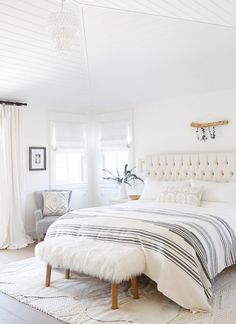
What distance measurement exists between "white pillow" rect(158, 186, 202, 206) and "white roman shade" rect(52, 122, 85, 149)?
254cm

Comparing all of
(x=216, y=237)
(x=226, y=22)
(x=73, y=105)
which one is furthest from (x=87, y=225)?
(x=73, y=105)

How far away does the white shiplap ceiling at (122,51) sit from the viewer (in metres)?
3.26

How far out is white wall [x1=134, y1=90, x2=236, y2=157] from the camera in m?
5.41

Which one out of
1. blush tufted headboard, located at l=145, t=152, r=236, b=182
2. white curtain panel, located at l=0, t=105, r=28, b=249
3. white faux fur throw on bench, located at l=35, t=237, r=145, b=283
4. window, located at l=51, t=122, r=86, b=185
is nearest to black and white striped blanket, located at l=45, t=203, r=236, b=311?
white faux fur throw on bench, located at l=35, t=237, r=145, b=283

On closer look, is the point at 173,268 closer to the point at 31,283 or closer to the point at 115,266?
the point at 115,266

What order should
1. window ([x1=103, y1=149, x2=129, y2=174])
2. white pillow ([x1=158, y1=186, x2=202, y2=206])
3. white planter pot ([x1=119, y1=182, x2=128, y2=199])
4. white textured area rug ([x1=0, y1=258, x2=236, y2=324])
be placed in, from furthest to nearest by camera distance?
1. window ([x1=103, y1=149, x2=129, y2=174])
2. white planter pot ([x1=119, y1=182, x2=128, y2=199])
3. white pillow ([x1=158, y1=186, x2=202, y2=206])
4. white textured area rug ([x1=0, y1=258, x2=236, y2=324])

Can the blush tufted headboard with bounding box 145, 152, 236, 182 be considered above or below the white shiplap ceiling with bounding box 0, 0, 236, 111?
below

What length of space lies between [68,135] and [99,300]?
13.6 ft

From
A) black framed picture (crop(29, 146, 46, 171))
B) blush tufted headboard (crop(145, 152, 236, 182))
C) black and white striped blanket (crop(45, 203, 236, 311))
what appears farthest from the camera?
black framed picture (crop(29, 146, 46, 171))

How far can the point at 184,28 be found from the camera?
3.80m

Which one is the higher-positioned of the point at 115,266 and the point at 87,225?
the point at 87,225

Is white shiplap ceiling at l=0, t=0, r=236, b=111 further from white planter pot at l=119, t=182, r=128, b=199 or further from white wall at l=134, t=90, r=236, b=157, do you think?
white planter pot at l=119, t=182, r=128, b=199

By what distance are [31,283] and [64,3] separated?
302 cm

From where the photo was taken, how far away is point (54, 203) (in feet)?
19.6
